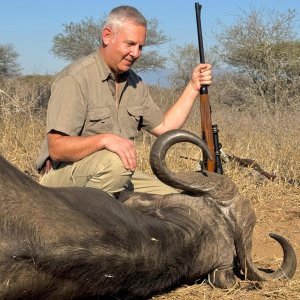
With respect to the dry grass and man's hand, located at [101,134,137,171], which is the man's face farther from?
the dry grass

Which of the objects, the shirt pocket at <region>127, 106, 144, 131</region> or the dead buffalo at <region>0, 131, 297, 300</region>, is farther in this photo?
the shirt pocket at <region>127, 106, 144, 131</region>

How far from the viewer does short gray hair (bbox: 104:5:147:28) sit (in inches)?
175

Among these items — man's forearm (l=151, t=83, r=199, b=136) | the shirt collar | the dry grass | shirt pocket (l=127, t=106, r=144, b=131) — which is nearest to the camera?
the dry grass

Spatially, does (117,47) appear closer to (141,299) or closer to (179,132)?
(179,132)

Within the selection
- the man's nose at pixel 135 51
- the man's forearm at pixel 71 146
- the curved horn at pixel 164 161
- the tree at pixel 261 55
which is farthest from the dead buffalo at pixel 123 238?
the tree at pixel 261 55

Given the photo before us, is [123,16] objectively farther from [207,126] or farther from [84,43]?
[84,43]

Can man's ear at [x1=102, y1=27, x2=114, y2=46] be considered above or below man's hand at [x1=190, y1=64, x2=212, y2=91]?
above

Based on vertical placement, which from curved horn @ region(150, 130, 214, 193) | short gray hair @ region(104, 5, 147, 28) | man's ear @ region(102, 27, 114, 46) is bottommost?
curved horn @ region(150, 130, 214, 193)

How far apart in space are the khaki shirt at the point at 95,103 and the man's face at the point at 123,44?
0.08 meters

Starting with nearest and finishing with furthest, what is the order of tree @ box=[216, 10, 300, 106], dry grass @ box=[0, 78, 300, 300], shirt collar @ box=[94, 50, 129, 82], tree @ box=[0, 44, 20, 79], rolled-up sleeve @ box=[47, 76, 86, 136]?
dry grass @ box=[0, 78, 300, 300]
rolled-up sleeve @ box=[47, 76, 86, 136]
shirt collar @ box=[94, 50, 129, 82]
tree @ box=[216, 10, 300, 106]
tree @ box=[0, 44, 20, 79]

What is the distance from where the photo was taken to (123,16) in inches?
175

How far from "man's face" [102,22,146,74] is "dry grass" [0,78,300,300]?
5.25 feet

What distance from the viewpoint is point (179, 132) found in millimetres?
3594

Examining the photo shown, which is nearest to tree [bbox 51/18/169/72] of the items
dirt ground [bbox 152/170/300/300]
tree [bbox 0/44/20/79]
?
tree [bbox 0/44/20/79]
